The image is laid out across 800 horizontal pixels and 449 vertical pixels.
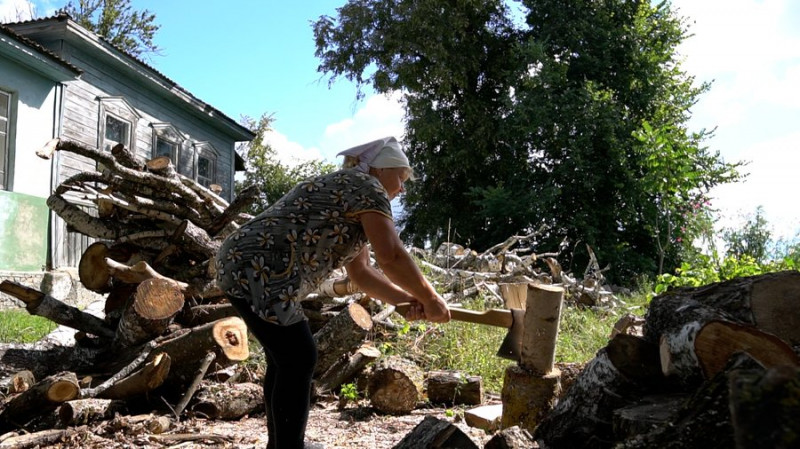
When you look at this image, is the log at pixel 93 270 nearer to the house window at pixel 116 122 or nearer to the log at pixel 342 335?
the log at pixel 342 335

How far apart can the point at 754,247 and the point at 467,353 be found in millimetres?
9488

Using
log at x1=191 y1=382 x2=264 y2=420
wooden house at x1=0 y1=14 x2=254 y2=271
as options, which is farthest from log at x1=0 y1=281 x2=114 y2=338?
wooden house at x1=0 y1=14 x2=254 y2=271

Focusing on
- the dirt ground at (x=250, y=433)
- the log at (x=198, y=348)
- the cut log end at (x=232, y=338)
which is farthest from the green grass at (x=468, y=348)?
the log at (x=198, y=348)

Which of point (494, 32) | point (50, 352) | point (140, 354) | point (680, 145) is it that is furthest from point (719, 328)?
point (494, 32)

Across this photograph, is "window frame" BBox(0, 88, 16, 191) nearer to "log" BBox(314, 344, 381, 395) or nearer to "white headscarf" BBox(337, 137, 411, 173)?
"log" BBox(314, 344, 381, 395)

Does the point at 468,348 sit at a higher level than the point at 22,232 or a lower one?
lower

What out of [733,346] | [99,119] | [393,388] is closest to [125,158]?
[393,388]

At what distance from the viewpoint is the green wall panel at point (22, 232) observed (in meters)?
8.65

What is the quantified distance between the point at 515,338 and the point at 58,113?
9362mm

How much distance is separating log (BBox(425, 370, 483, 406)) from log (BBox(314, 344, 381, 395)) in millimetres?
551

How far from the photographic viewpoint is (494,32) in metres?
18.2

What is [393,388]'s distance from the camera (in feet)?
13.5

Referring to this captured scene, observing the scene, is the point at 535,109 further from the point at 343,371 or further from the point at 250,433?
the point at 250,433

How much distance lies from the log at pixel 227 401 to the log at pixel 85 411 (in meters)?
0.54
